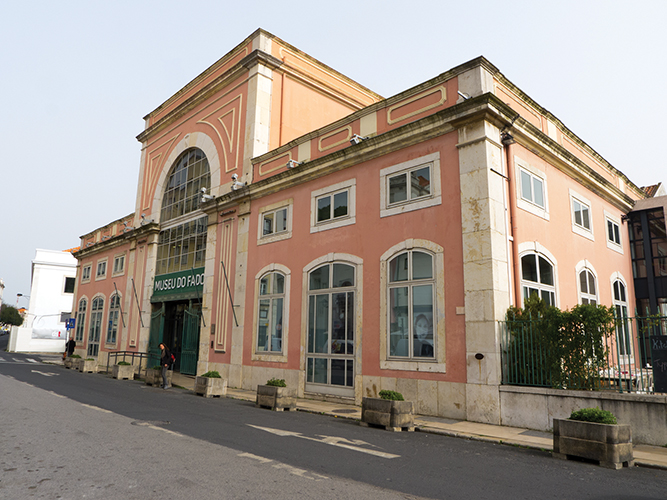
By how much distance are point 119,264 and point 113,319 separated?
320cm

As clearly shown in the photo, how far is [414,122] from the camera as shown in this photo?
12.4 m

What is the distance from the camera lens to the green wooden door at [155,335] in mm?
22609

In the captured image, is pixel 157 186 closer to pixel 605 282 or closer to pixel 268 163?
pixel 268 163

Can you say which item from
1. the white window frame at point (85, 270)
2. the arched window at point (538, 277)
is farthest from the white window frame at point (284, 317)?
the white window frame at point (85, 270)

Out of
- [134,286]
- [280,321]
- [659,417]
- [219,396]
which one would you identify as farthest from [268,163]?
[659,417]

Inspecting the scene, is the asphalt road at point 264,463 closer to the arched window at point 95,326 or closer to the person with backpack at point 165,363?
the person with backpack at point 165,363

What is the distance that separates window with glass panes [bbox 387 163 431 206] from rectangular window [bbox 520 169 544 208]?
2408mm

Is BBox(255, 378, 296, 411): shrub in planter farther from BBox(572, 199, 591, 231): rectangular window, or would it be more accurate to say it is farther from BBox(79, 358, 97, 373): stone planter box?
BBox(79, 358, 97, 373): stone planter box

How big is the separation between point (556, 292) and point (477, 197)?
3941 mm

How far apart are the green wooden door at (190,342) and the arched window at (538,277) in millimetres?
12814

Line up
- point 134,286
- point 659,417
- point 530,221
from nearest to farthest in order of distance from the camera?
point 659,417, point 530,221, point 134,286

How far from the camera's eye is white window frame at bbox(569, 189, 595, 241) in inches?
578

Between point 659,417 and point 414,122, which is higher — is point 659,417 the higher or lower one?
the lower one

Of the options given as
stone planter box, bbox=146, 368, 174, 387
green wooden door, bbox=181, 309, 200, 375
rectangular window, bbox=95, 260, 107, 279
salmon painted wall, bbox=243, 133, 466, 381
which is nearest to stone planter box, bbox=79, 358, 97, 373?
green wooden door, bbox=181, 309, 200, 375
